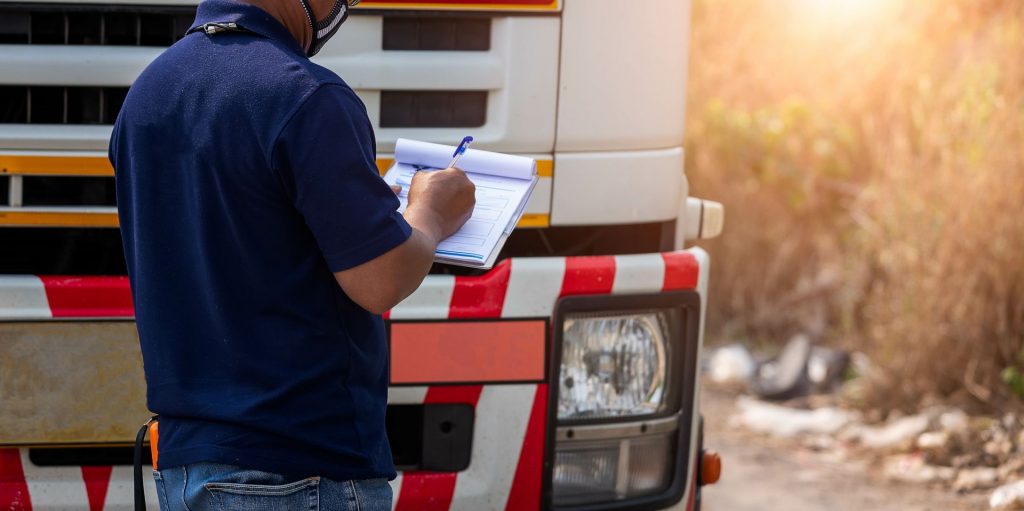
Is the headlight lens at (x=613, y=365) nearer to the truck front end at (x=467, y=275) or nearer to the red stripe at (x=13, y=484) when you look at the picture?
the truck front end at (x=467, y=275)

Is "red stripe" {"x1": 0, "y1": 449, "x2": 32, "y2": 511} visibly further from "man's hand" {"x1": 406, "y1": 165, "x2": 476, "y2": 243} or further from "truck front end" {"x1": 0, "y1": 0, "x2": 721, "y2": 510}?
"man's hand" {"x1": 406, "y1": 165, "x2": 476, "y2": 243}

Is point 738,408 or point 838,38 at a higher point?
point 838,38

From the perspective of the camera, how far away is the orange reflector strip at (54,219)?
2611mm

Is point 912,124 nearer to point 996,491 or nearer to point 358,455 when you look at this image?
point 996,491

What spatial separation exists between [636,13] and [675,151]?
338 millimetres

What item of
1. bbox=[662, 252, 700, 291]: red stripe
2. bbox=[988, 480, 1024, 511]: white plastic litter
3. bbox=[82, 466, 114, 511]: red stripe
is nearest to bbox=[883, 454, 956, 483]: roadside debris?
bbox=[988, 480, 1024, 511]: white plastic litter

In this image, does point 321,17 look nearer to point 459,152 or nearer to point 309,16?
point 309,16

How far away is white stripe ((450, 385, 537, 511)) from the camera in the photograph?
2.69 m

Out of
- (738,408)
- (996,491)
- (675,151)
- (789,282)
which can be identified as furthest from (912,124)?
(675,151)

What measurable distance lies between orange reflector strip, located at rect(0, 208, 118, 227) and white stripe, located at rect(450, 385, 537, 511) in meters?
0.86

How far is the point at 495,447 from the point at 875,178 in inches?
175

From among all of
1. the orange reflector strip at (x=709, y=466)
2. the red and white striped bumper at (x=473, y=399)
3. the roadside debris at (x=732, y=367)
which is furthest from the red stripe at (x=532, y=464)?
the roadside debris at (x=732, y=367)

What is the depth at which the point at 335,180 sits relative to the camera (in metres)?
1.75

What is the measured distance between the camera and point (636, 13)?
2762 mm
